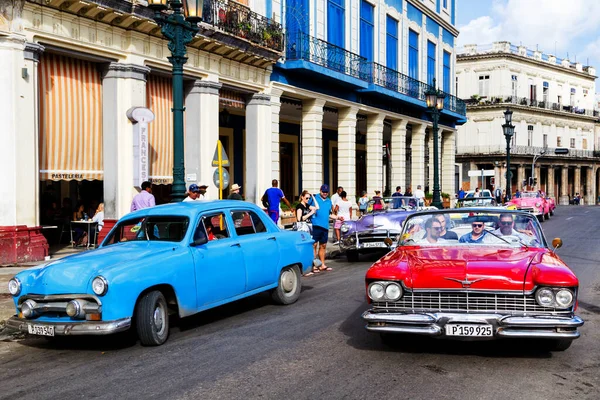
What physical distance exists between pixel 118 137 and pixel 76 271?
29.9ft

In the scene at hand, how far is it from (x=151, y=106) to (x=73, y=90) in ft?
8.39

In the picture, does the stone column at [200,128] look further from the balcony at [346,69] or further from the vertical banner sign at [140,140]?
the balcony at [346,69]

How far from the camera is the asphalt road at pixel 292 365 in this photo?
5.46m

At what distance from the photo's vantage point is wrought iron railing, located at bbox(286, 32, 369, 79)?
72.4 ft

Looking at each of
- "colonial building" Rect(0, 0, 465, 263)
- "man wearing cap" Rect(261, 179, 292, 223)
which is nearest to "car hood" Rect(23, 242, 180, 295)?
"colonial building" Rect(0, 0, 465, 263)

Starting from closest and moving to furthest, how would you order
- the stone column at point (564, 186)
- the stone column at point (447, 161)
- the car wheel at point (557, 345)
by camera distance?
the car wheel at point (557, 345), the stone column at point (447, 161), the stone column at point (564, 186)

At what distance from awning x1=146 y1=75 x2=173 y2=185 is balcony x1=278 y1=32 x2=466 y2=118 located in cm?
532

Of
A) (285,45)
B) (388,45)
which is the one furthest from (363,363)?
(388,45)

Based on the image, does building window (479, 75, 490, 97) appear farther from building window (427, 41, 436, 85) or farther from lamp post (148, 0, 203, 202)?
lamp post (148, 0, 203, 202)

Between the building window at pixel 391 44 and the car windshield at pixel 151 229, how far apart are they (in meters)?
22.9

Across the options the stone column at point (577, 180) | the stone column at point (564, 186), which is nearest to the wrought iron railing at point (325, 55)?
the stone column at point (564, 186)

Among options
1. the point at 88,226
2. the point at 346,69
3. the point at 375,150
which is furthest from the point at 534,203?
the point at 88,226

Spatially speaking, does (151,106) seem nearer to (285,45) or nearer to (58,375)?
(285,45)

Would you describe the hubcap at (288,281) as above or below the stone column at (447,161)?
below
